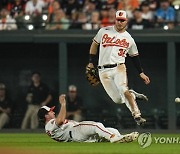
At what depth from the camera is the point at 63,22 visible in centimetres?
2258

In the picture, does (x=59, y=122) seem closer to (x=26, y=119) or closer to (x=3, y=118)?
(x=26, y=119)

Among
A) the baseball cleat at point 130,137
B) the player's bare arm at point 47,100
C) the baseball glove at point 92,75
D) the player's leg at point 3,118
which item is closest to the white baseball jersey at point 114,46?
the baseball glove at point 92,75

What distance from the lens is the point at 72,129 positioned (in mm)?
13508

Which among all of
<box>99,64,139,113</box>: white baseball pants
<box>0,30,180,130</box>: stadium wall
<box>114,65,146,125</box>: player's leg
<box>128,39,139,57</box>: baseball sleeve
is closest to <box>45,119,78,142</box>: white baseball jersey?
<box>114,65,146,125</box>: player's leg

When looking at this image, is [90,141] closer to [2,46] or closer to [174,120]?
[174,120]

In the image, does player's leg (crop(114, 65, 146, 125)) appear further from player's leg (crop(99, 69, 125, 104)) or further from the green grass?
the green grass

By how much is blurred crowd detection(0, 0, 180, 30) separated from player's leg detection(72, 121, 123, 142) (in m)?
8.82

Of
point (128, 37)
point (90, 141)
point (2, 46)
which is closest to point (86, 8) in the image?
point (2, 46)

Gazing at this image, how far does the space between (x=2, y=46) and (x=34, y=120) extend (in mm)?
3159

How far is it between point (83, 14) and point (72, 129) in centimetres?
938

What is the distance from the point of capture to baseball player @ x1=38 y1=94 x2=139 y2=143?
13148 mm

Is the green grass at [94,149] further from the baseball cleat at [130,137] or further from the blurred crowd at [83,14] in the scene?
the blurred crowd at [83,14]

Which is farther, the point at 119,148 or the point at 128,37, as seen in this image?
the point at 128,37

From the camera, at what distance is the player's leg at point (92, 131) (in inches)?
520
